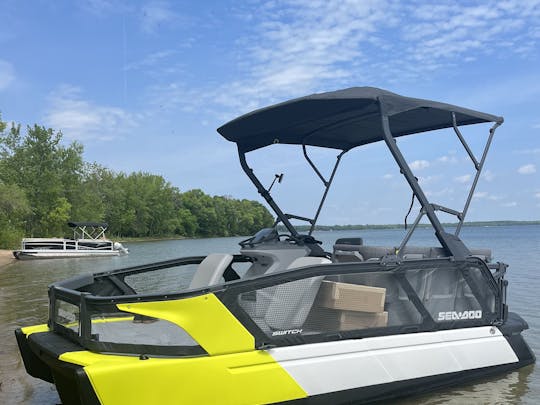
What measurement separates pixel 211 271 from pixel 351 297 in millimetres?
1549

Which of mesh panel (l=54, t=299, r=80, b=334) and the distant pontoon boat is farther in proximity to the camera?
the distant pontoon boat

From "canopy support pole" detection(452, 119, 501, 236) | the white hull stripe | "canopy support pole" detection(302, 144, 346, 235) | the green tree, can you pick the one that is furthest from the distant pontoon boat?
the white hull stripe

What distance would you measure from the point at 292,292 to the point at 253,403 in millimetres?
852

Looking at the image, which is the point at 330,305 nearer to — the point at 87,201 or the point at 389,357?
the point at 389,357

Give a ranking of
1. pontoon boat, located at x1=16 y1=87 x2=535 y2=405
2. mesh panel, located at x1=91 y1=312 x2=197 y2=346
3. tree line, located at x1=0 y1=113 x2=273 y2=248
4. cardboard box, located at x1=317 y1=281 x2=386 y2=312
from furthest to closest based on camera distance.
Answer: tree line, located at x1=0 y1=113 x2=273 y2=248, cardboard box, located at x1=317 y1=281 x2=386 y2=312, mesh panel, located at x1=91 y1=312 x2=197 y2=346, pontoon boat, located at x1=16 y1=87 x2=535 y2=405

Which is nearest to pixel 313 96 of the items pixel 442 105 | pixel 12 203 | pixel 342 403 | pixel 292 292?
pixel 442 105

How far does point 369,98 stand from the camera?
468 centimetres

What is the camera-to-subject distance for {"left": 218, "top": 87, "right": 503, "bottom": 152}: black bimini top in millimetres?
4863

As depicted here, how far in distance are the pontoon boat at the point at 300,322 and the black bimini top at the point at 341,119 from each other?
21 millimetres

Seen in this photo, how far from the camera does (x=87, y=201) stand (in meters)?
54.8

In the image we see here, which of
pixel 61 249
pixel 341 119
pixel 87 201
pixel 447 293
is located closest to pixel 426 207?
pixel 447 293

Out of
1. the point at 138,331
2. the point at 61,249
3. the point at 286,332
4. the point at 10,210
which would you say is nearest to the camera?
the point at 286,332

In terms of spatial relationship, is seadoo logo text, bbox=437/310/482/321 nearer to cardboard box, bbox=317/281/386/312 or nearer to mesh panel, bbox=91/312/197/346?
cardboard box, bbox=317/281/386/312

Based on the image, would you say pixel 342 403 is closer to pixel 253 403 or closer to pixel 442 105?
pixel 253 403
